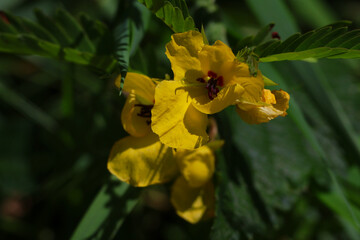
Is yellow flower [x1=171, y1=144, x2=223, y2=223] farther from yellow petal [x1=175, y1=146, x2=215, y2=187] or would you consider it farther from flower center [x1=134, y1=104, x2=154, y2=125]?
flower center [x1=134, y1=104, x2=154, y2=125]

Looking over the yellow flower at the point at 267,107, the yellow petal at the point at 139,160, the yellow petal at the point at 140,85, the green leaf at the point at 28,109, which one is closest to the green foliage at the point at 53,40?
the yellow petal at the point at 140,85

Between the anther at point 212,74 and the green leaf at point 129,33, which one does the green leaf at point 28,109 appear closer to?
the green leaf at point 129,33

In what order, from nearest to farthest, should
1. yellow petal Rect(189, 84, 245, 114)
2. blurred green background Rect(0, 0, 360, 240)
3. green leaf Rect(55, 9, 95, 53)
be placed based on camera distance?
yellow petal Rect(189, 84, 245, 114)
green leaf Rect(55, 9, 95, 53)
blurred green background Rect(0, 0, 360, 240)

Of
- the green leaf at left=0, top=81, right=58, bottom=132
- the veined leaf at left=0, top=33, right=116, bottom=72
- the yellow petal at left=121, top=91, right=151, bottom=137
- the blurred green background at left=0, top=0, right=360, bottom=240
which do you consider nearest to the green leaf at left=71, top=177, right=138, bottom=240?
the blurred green background at left=0, top=0, right=360, bottom=240

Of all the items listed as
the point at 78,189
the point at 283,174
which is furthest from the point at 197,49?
the point at 78,189

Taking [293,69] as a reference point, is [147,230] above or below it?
below

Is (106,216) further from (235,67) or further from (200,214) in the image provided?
(235,67)

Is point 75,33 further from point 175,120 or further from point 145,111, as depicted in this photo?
point 175,120
